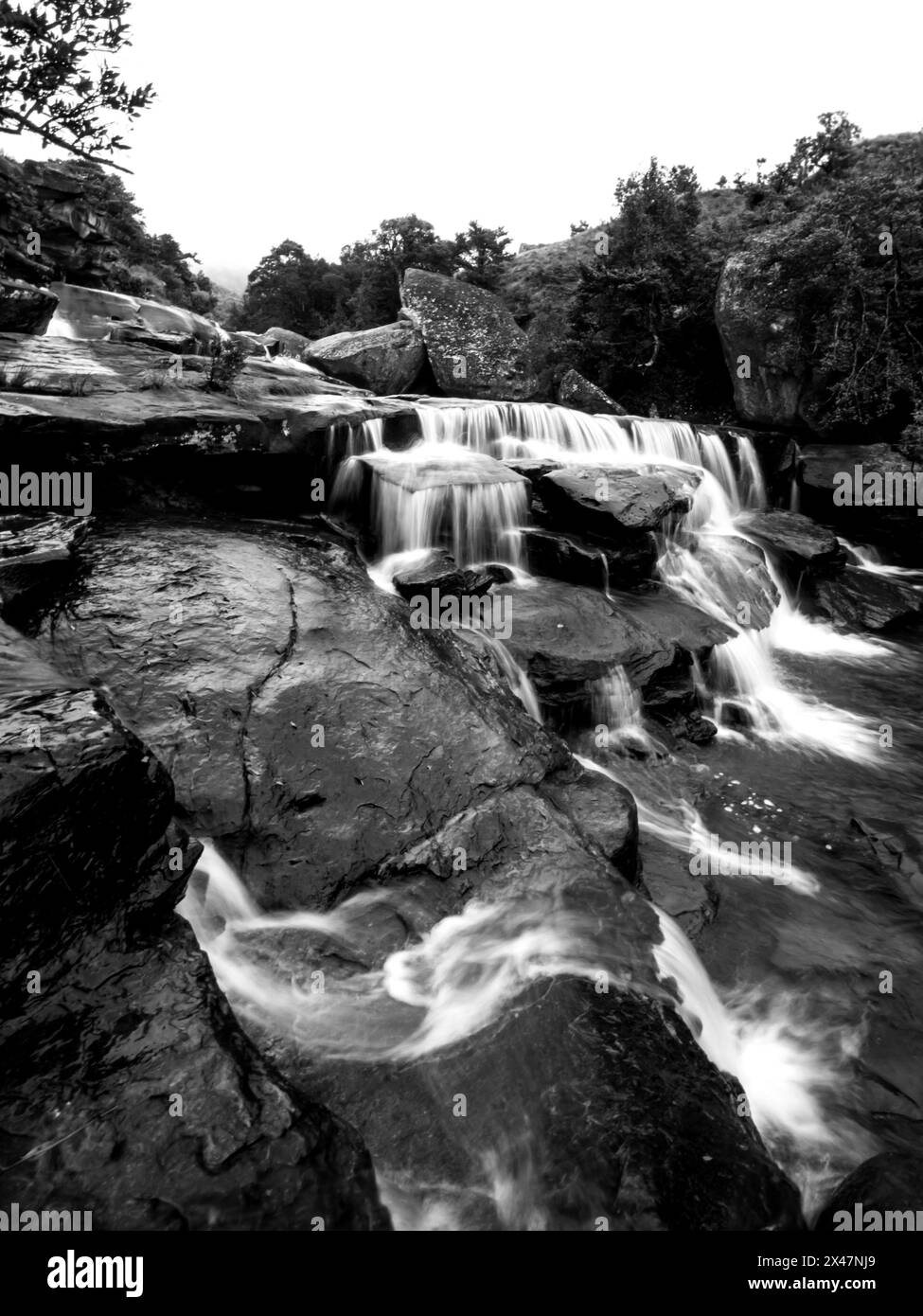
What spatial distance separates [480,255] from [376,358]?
10076mm

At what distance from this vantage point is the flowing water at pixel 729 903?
15.3ft

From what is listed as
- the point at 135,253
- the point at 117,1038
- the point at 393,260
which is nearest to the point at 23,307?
the point at 117,1038

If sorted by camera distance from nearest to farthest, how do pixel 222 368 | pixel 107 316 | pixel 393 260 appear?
pixel 222 368 → pixel 107 316 → pixel 393 260

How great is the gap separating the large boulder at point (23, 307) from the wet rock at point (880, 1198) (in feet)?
48.2

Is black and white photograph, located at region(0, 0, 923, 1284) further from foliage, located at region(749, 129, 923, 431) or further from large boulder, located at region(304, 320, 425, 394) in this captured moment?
large boulder, located at region(304, 320, 425, 394)

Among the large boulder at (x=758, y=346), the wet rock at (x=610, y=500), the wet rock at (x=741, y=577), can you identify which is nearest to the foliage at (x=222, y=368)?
the wet rock at (x=610, y=500)

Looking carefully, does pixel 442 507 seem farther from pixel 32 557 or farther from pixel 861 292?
pixel 861 292

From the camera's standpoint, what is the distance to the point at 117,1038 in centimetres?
346

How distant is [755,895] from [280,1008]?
15.8 ft

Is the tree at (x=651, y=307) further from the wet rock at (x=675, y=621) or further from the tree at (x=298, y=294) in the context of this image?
the tree at (x=298, y=294)

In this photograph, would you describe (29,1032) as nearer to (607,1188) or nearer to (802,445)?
(607,1188)

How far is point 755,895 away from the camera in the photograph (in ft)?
22.1

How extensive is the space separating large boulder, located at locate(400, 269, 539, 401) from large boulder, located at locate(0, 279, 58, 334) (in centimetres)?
1362
